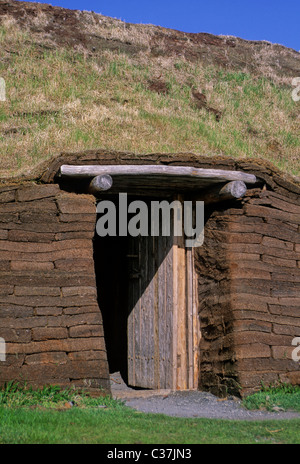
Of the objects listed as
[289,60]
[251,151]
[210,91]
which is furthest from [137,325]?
[289,60]

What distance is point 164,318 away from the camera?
860 cm

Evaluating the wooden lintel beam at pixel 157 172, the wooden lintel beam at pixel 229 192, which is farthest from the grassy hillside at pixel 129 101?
the wooden lintel beam at pixel 229 192

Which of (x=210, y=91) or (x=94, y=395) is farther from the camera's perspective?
(x=210, y=91)

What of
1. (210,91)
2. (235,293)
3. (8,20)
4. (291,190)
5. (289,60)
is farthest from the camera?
(289,60)

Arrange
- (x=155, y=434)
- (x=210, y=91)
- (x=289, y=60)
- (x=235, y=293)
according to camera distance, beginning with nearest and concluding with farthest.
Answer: (x=155, y=434) < (x=235, y=293) < (x=210, y=91) < (x=289, y=60)

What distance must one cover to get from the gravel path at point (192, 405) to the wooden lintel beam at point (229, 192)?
2.63 metres

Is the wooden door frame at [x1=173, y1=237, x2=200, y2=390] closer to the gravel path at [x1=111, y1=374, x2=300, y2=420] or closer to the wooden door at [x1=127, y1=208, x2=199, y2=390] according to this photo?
the wooden door at [x1=127, y1=208, x2=199, y2=390]

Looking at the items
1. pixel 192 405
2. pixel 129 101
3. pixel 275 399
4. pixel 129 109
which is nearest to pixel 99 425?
pixel 192 405

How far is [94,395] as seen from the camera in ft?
23.3

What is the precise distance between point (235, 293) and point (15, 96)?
810 centimetres

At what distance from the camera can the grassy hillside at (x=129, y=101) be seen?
11.3 meters

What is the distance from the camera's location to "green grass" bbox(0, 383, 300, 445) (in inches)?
205

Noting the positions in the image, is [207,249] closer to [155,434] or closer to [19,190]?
[19,190]

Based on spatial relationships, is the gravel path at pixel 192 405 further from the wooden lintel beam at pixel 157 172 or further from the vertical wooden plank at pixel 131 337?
the wooden lintel beam at pixel 157 172
